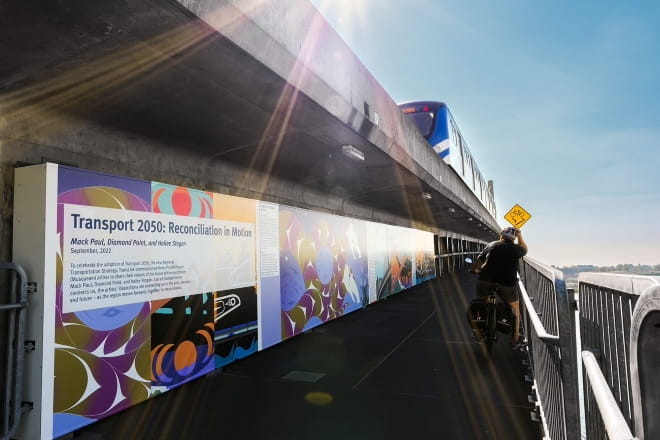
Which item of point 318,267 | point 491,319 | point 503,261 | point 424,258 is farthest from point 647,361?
point 424,258

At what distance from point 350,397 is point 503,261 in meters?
2.91

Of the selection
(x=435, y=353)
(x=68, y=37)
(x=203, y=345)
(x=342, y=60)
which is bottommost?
(x=435, y=353)

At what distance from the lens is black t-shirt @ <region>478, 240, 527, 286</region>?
566 cm

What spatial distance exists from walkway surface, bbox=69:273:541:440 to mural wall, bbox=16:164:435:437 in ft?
1.02

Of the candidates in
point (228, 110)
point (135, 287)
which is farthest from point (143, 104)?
point (135, 287)

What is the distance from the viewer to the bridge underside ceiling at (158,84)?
2.50 metres

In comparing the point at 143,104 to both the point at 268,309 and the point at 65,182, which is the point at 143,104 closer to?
the point at 65,182

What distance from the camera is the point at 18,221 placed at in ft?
11.4

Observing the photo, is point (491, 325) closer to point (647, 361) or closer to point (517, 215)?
point (647, 361)

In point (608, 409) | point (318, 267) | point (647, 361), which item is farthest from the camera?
point (318, 267)

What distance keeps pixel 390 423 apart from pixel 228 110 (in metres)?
3.51

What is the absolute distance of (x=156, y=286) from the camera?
434 centimetres

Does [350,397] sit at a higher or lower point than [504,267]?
lower

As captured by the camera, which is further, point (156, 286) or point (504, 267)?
point (504, 267)
